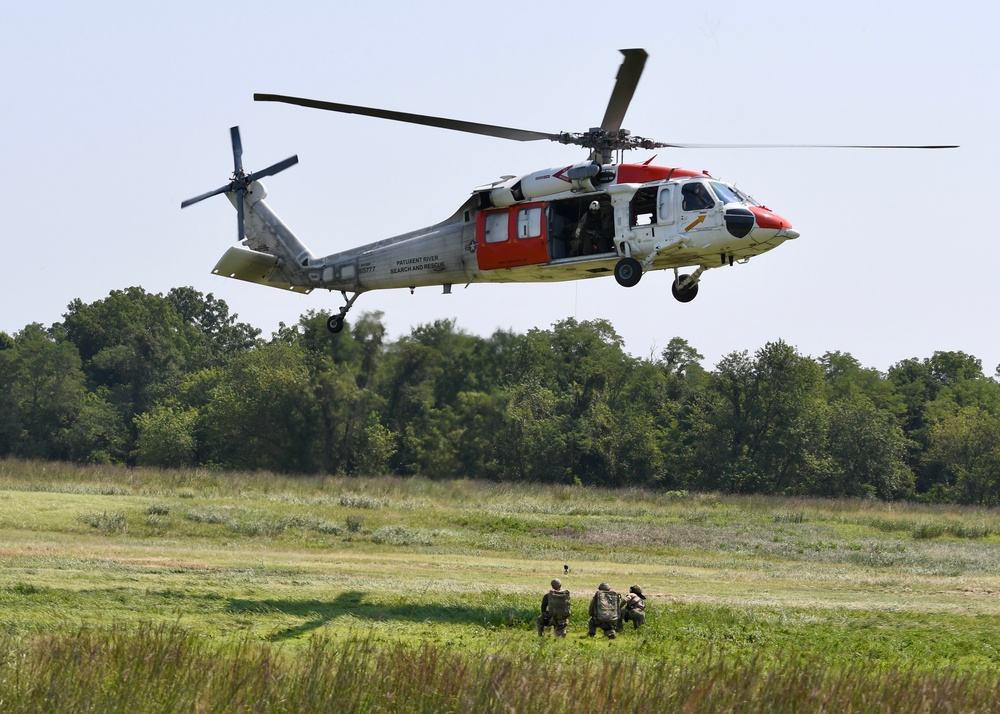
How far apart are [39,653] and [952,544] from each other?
34048 millimetres

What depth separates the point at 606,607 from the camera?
20078 mm

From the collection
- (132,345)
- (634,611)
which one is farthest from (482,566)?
(132,345)

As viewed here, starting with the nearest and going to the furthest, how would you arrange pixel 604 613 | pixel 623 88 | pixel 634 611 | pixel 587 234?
pixel 604 613 < pixel 634 611 < pixel 623 88 < pixel 587 234

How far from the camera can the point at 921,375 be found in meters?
91.1

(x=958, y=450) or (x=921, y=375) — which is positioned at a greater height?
(x=921, y=375)

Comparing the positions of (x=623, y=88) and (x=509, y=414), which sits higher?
(x=623, y=88)

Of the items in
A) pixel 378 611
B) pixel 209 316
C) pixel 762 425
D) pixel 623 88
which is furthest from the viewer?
pixel 209 316

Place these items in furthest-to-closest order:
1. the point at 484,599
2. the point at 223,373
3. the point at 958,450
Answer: the point at 223,373, the point at 958,450, the point at 484,599

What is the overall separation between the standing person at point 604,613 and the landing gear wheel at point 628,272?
619 centimetres

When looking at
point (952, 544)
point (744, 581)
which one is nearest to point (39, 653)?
point (744, 581)

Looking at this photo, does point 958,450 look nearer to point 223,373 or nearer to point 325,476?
point 325,476

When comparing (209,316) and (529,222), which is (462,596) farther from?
(209,316)

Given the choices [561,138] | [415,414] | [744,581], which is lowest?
[744,581]

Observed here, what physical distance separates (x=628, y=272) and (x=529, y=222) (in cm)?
245
